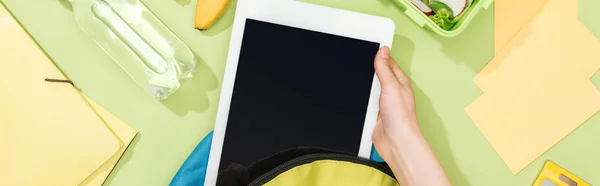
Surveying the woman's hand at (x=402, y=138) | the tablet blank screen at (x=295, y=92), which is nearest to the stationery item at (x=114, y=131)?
the tablet blank screen at (x=295, y=92)

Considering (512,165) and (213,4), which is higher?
(213,4)

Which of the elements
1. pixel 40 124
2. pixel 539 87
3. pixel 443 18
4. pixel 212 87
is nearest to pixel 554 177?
pixel 539 87

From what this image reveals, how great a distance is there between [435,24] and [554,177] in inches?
9.5

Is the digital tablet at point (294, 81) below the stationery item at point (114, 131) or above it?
above

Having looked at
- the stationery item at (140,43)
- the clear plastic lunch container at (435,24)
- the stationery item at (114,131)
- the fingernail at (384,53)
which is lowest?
the stationery item at (114,131)

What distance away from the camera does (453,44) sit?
0.63 metres

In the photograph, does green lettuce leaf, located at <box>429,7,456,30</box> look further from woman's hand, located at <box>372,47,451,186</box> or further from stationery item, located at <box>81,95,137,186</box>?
stationery item, located at <box>81,95,137,186</box>

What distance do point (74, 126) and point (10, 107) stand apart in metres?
0.07

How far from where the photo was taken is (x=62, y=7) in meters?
0.60

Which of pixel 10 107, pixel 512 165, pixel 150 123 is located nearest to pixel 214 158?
pixel 150 123

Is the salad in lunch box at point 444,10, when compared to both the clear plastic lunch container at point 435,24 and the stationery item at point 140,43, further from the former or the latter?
the stationery item at point 140,43

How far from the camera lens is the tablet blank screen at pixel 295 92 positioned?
1.95 ft

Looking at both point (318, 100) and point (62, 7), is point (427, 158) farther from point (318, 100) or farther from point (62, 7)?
point (62, 7)

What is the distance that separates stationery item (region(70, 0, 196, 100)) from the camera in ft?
1.98
